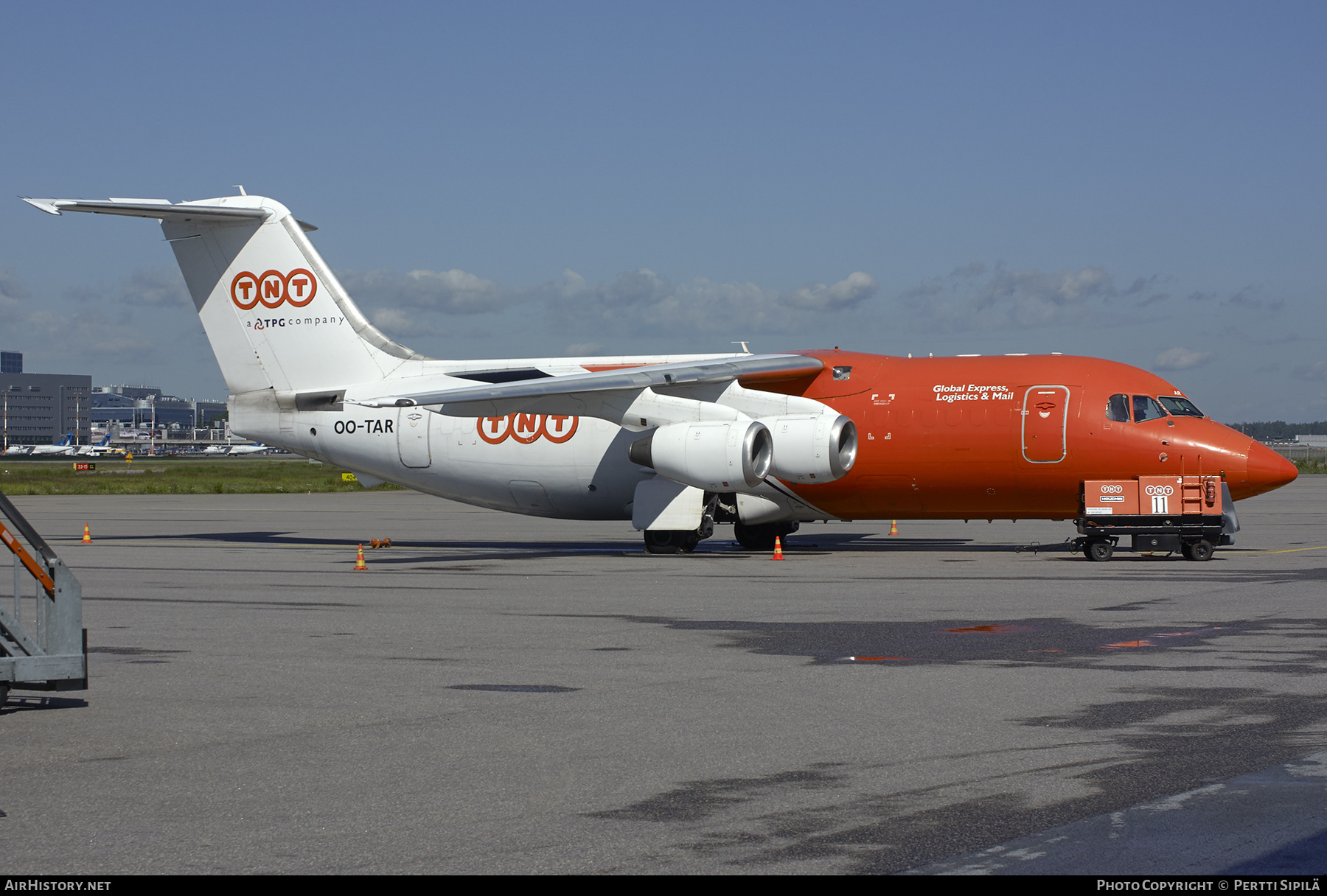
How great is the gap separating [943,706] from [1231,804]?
9.15 feet

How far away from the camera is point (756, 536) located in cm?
2583

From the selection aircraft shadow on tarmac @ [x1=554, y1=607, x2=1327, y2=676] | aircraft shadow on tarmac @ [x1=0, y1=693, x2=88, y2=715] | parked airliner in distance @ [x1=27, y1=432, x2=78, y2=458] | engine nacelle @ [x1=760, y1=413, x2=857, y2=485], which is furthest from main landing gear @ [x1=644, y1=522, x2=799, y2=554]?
parked airliner in distance @ [x1=27, y1=432, x2=78, y2=458]

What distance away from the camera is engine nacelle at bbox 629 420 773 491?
72.9 feet

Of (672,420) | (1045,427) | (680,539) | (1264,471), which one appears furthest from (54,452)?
(1264,471)

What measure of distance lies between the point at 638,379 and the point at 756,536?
15.8ft

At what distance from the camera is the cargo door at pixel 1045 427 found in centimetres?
2217

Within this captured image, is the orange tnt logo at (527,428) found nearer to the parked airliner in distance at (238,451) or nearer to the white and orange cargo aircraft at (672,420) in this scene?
the white and orange cargo aircraft at (672,420)

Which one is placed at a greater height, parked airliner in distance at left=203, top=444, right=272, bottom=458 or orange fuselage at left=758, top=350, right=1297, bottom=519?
parked airliner in distance at left=203, top=444, right=272, bottom=458

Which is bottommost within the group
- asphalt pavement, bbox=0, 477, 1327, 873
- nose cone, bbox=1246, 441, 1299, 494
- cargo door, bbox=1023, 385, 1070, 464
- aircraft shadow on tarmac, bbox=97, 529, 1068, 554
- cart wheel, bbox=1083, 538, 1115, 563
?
asphalt pavement, bbox=0, 477, 1327, 873

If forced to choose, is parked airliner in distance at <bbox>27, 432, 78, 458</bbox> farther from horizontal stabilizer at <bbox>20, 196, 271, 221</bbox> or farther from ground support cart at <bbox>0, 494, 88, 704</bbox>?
ground support cart at <bbox>0, 494, 88, 704</bbox>

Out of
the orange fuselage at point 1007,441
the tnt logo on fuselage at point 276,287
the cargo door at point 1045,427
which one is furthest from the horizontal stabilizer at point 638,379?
the tnt logo on fuselage at point 276,287

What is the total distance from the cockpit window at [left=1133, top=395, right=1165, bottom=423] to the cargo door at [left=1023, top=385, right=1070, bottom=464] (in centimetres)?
112

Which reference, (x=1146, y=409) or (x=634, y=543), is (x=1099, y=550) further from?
(x=634, y=543)

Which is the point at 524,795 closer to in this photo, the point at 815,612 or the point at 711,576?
the point at 815,612
